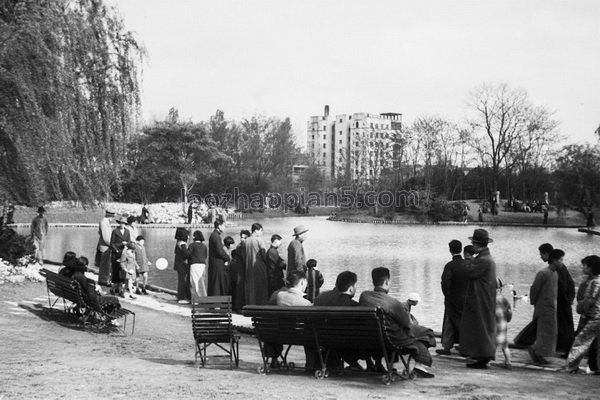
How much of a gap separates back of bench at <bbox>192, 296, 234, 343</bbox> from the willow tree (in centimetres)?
669

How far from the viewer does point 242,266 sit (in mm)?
15438

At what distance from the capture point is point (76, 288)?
38.6 ft

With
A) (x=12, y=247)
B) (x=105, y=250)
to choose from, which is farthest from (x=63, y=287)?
(x=12, y=247)

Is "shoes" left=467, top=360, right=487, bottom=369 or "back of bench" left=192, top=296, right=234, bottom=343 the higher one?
"back of bench" left=192, top=296, right=234, bottom=343

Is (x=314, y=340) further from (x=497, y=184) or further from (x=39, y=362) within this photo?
(x=497, y=184)

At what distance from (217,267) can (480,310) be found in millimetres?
7356

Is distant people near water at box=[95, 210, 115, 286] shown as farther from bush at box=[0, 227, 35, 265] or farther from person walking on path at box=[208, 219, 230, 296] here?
person walking on path at box=[208, 219, 230, 296]

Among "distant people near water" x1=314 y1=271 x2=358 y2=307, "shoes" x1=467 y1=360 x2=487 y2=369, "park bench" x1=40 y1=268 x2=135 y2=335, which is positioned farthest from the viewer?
"park bench" x1=40 y1=268 x2=135 y2=335

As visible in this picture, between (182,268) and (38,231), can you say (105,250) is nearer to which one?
(182,268)

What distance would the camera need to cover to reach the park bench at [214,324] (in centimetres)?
926

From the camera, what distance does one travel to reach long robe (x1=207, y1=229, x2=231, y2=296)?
15758mm

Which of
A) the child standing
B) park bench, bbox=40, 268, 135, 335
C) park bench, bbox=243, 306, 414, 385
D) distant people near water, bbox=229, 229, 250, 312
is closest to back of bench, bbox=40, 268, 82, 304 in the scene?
park bench, bbox=40, 268, 135, 335

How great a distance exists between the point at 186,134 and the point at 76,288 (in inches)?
2635

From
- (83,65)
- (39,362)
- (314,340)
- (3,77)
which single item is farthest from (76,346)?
(83,65)
